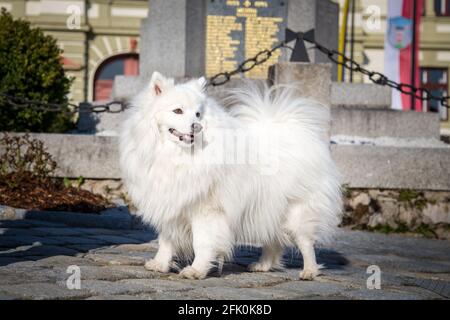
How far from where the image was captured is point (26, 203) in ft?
23.8

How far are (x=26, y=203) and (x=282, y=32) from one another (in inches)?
224

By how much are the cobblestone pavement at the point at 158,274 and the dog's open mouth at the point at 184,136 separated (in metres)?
0.93

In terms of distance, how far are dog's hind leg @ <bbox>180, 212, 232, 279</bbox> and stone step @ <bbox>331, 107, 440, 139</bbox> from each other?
5740 millimetres

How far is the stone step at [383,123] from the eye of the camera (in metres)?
10.2

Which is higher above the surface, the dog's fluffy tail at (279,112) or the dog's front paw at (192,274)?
the dog's fluffy tail at (279,112)

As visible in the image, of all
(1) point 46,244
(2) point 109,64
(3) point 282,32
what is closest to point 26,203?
(1) point 46,244

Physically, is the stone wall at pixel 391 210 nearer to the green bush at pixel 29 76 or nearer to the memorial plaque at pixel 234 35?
the green bush at pixel 29 76

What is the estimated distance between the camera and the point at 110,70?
84.0 feet

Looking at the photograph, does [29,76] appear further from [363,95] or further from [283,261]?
[363,95]

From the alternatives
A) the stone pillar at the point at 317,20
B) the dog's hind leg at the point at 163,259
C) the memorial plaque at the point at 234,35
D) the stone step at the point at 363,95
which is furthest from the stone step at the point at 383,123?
the dog's hind leg at the point at 163,259

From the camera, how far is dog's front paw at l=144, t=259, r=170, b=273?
4.72m

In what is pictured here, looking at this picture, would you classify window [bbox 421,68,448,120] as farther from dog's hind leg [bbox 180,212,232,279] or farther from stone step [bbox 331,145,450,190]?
dog's hind leg [bbox 180,212,232,279]

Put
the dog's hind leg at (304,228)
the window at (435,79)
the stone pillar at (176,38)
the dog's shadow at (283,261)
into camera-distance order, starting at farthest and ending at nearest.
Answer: the window at (435,79) < the stone pillar at (176,38) < the dog's shadow at (283,261) < the dog's hind leg at (304,228)

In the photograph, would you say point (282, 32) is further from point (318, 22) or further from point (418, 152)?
point (418, 152)
